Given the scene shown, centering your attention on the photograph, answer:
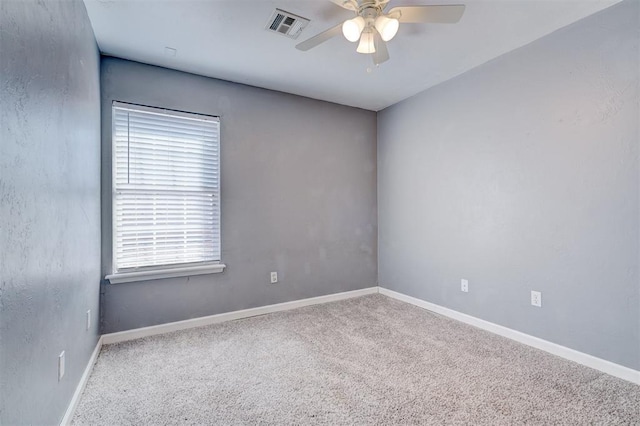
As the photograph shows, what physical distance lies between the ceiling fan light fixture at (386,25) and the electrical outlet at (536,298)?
2.36 metres

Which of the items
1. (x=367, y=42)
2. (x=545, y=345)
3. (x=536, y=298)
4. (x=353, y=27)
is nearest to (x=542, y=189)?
(x=536, y=298)

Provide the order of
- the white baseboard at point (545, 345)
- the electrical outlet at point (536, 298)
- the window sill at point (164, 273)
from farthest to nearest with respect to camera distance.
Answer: the window sill at point (164, 273) < the electrical outlet at point (536, 298) < the white baseboard at point (545, 345)

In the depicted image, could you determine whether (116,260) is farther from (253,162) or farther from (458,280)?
(458,280)

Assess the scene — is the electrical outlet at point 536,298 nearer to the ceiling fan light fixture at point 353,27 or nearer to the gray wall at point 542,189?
the gray wall at point 542,189

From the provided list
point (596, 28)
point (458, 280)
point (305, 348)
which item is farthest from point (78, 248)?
point (596, 28)

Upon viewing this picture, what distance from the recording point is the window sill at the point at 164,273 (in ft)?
9.24

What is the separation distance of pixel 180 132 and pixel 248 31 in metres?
1.23

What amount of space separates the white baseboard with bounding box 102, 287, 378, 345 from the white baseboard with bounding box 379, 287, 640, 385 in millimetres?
979

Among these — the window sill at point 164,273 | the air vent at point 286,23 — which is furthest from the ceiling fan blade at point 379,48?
the window sill at point 164,273

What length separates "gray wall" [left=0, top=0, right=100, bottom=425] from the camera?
1.08 meters

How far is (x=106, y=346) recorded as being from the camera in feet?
8.88

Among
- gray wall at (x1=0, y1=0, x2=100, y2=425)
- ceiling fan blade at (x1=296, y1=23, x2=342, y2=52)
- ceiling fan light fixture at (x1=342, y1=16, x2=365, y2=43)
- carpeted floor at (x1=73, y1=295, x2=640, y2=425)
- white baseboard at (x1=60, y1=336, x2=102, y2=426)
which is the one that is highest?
ceiling fan blade at (x1=296, y1=23, x2=342, y2=52)

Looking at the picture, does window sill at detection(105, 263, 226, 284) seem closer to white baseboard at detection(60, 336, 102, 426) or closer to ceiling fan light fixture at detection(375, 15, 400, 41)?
white baseboard at detection(60, 336, 102, 426)

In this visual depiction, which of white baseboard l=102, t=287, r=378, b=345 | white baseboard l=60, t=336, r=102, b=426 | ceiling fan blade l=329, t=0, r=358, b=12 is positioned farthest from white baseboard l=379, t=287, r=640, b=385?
white baseboard l=60, t=336, r=102, b=426
